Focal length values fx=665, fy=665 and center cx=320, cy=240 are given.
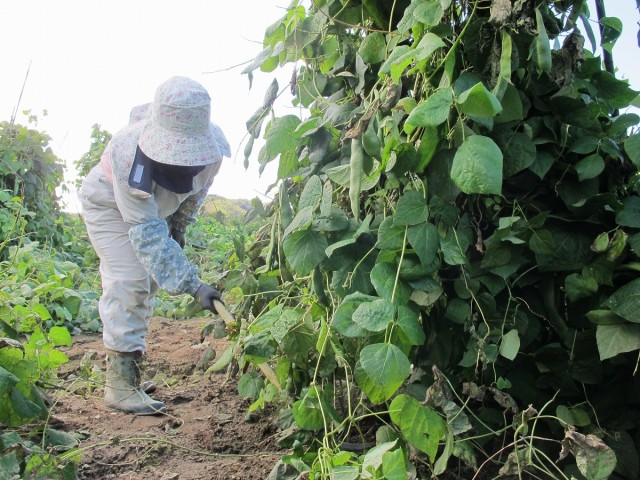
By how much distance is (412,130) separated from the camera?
156 centimetres

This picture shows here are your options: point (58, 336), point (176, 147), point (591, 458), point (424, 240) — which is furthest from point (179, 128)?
point (591, 458)

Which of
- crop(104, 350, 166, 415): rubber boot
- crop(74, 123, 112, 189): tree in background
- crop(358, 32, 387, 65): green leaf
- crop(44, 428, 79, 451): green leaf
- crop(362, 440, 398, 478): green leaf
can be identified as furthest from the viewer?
crop(74, 123, 112, 189): tree in background

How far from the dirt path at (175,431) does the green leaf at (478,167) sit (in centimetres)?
126

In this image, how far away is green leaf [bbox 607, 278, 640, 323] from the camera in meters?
1.47

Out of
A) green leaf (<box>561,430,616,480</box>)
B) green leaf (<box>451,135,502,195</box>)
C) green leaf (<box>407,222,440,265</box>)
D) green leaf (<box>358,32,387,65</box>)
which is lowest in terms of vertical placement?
green leaf (<box>561,430,616,480</box>)

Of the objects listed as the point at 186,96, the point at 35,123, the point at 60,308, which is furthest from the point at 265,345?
the point at 35,123

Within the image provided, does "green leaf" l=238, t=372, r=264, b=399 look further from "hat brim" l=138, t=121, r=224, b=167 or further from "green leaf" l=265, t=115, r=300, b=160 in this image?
"hat brim" l=138, t=121, r=224, b=167

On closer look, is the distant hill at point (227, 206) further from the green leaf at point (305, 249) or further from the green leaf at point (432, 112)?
the green leaf at point (432, 112)

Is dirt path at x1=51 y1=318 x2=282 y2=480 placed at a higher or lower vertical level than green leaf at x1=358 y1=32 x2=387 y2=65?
lower

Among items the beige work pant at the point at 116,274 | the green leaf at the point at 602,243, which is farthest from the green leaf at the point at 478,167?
the beige work pant at the point at 116,274

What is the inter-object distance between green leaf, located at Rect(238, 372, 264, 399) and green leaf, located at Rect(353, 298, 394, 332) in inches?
37.4

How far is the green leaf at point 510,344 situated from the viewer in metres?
1.52

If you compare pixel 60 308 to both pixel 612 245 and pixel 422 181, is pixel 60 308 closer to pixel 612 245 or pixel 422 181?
pixel 422 181

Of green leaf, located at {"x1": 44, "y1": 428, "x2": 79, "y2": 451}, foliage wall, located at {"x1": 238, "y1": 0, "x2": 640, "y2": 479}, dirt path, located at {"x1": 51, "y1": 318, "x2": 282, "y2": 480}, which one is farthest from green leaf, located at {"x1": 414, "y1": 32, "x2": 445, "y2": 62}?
green leaf, located at {"x1": 44, "y1": 428, "x2": 79, "y2": 451}
